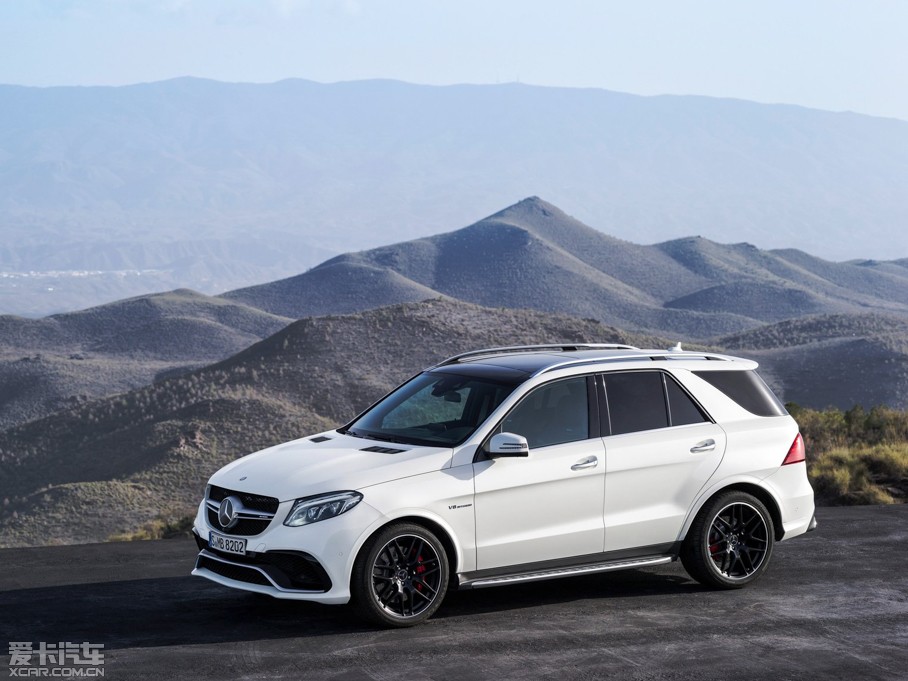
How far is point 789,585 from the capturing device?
968cm

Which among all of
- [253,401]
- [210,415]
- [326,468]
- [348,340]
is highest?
[348,340]

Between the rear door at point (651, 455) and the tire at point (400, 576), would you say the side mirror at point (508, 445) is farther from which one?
the rear door at point (651, 455)

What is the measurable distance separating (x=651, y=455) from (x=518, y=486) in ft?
3.92

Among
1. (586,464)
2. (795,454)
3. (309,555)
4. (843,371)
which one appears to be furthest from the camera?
(843,371)

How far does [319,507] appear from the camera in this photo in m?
7.96

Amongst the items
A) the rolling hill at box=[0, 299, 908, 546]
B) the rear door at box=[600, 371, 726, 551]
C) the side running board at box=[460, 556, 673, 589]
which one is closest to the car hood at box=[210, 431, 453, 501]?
the side running board at box=[460, 556, 673, 589]

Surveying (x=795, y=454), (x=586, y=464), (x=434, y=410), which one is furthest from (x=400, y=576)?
(x=795, y=454)

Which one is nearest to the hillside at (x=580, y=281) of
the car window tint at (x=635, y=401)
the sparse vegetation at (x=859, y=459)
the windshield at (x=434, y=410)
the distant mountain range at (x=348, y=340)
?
the distant mountain range at (x=348, y=340)

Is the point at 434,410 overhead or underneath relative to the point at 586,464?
overhead

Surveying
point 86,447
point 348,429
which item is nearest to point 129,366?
point 86,447

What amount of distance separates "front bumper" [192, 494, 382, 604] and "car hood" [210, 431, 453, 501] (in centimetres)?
18

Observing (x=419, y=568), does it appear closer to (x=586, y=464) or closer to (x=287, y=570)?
(x=287, y=570)

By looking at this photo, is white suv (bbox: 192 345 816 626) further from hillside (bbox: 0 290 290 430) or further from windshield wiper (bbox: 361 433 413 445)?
hillside (bbox: 0 290 290 430)

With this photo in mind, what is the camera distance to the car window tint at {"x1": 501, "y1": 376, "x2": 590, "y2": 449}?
8.75m
